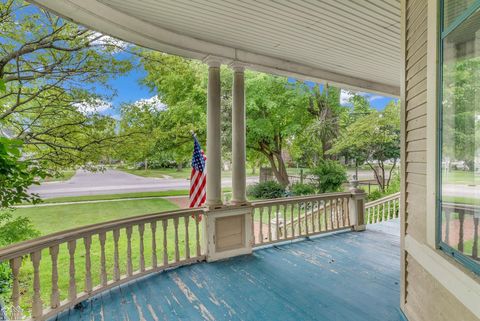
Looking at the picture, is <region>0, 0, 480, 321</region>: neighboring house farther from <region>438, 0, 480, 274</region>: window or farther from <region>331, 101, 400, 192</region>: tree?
<region>331, 101, 400, 192</region>: tree

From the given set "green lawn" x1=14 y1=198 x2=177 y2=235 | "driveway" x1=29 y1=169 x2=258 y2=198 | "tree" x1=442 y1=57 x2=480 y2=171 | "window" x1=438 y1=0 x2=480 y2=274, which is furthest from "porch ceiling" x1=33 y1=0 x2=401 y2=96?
"green lawn" x1=14 y1=198 x2=177 y2=235

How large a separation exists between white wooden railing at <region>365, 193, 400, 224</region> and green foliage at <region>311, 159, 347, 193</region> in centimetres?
133

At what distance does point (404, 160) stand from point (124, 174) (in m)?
5.05

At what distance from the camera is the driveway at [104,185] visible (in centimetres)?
504

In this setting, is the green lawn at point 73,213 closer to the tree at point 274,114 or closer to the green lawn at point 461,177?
the tree at point 274,114

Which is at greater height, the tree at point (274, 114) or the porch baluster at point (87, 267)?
the tree at point (274, 114)

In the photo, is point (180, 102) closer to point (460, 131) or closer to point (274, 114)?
point (274, 114)

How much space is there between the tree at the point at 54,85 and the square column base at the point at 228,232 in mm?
2464

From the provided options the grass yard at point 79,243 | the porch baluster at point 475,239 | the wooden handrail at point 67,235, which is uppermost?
the porch baluster at point 475,239

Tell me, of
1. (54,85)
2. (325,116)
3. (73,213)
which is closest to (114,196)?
(73,213)

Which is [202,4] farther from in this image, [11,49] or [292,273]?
[11,49]

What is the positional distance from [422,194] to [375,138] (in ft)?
24.9


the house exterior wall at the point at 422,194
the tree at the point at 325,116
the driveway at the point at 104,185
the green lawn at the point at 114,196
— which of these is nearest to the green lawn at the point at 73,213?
the green lawn at the point at 114,196

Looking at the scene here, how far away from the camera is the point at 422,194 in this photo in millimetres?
1900
